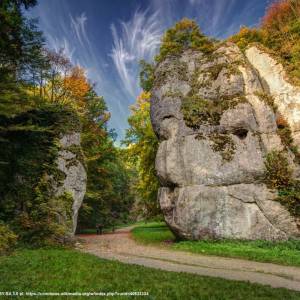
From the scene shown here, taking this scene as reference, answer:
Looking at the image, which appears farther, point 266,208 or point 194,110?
point 194,110

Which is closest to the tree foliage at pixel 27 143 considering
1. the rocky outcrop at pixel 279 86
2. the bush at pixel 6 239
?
the bush at pixel 6 239

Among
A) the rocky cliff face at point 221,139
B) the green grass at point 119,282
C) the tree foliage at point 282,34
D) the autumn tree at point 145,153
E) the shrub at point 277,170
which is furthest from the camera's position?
the autumn tree at point 145,153

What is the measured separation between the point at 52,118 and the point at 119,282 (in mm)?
12528

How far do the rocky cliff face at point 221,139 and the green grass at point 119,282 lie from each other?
769cm

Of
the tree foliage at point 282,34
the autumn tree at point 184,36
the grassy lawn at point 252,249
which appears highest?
the autumn tree at point 184,36

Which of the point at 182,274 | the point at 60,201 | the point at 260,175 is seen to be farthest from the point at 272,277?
the point at 60,201

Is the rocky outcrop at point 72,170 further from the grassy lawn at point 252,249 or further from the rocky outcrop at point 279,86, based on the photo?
the rocky outcrop at point 279,86

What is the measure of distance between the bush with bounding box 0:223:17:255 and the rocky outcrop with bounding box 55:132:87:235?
3.34 m

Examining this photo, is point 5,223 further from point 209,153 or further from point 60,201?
point 209,153

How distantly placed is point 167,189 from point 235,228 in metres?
4.72

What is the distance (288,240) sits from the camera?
1430 centimetres

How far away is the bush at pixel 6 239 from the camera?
11.6 m

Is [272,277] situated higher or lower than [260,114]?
lower

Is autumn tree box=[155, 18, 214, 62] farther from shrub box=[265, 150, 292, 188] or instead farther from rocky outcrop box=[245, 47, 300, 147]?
shrub box=[265, 150, 292, 188]
